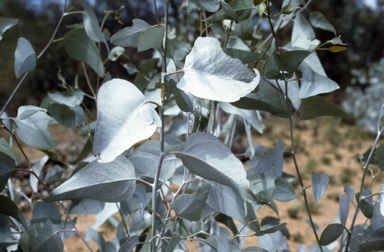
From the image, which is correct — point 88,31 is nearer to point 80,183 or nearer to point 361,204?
point 80,183

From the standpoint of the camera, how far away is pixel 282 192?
79cm

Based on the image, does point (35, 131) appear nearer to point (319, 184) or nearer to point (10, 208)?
point (10, 208)

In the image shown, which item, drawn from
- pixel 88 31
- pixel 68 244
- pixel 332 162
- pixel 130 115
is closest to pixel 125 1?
pixel 332 162

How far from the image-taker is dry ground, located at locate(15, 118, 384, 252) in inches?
120

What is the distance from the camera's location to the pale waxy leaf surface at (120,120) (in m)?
0.47

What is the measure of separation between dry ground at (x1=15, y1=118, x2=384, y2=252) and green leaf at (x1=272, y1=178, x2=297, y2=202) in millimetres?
1790

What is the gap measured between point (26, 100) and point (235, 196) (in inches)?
226

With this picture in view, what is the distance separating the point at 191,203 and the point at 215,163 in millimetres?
67

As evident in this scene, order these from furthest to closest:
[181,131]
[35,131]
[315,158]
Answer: [315,158]
[181,131]
[35,131]

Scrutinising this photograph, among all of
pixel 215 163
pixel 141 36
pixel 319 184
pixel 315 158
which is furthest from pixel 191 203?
pixel 315 158

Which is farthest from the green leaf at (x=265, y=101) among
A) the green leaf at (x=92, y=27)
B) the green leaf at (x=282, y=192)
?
the green leaf at (x=92, y=27)

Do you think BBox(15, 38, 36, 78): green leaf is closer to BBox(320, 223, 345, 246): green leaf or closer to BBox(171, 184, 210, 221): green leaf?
BBox(171, 184, 210, 221): green leaf

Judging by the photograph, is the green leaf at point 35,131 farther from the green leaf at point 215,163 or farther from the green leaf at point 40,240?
the green leaf at point 215,163

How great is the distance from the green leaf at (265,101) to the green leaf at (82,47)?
0.27 m
